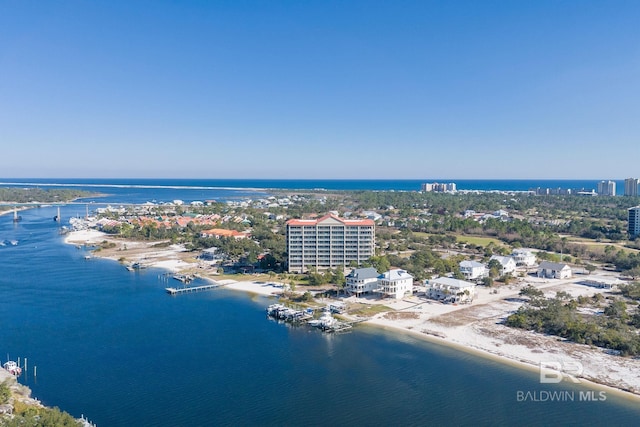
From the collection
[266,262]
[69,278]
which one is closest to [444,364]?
[266,262]

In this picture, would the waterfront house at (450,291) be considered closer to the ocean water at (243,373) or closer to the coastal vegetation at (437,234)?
the coastal vegetation at (437,234)

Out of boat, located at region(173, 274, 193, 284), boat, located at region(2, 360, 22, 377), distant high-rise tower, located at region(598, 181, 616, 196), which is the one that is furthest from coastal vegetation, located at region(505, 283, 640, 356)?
distant high-rise tower, located at region(598, 181, 616, 196)

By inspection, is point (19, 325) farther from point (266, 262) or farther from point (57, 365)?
point (266, 262)

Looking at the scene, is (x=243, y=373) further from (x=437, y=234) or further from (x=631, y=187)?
(x=631, y=187)

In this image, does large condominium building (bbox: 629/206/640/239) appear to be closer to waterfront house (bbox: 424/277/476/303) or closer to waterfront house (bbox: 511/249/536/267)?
waterfront house (bbox: 511/249/536/267)

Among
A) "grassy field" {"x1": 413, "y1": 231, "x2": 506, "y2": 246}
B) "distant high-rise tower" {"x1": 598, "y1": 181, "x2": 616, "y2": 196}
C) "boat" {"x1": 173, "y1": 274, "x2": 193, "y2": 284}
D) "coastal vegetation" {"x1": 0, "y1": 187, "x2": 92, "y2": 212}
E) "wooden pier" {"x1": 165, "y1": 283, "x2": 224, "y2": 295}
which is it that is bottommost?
"wooden pier" {"x1": 165, "y1": 283, "x2": 224, "y2": 295}

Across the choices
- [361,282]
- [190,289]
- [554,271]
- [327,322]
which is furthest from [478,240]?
[190,289]

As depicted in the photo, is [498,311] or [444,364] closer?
[444,364]
